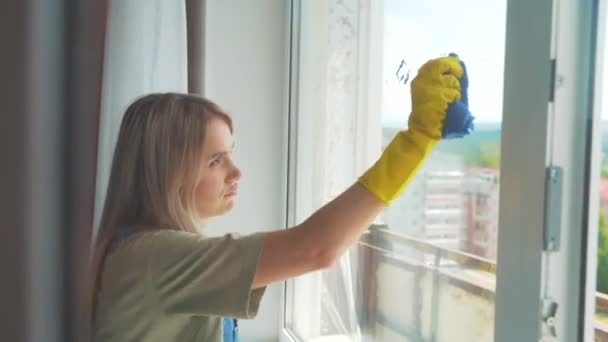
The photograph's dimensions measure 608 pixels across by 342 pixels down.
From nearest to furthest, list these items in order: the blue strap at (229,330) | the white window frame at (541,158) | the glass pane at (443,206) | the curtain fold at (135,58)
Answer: the white window frame at (541,158), the glass pane at (443,206), the blue strap at (229,330), the curtain fold at (135,58)

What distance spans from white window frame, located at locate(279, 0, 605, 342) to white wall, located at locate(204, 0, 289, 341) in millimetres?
859

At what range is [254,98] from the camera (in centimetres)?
139

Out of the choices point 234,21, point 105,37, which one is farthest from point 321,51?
point 105,37

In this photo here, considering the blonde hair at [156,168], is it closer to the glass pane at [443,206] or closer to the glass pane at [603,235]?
the glass pane at [443,206]

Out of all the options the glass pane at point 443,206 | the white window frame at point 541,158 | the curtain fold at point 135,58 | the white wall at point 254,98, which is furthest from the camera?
the white wall at point 254,98

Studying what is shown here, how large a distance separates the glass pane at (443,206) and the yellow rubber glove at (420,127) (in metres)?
0.12

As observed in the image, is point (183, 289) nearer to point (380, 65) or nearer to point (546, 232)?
point (546, 232)

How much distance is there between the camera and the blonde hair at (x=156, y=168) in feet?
2.38

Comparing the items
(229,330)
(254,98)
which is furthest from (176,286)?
(254,98)

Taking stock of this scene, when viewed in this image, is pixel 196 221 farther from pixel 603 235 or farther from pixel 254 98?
pixel 254 98

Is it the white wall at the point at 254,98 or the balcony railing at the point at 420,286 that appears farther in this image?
the white wall at the point at 254,98

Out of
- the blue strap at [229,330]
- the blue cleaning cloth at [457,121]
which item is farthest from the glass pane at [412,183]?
the blue strap at [229,330]

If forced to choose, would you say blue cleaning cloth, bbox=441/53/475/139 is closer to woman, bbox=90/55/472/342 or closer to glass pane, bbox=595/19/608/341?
woman, bbox=90/55/472/342

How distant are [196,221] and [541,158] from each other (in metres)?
0.48
